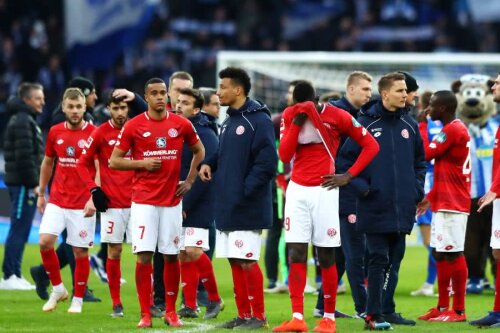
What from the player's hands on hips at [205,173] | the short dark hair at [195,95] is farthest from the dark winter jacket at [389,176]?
the short dark hair at [195,95]

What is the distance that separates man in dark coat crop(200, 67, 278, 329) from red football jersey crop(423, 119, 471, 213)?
1938 mm

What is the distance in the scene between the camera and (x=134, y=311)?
13.5 meters

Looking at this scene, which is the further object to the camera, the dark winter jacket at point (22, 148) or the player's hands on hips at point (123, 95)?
the dark winter jacket at point (22, 148)

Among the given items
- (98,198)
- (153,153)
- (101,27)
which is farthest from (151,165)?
(101,27)

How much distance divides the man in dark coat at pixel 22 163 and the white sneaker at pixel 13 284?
8cm

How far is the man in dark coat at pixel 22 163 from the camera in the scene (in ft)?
54.2

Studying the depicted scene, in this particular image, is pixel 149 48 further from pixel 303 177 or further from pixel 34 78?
pixel 303 177

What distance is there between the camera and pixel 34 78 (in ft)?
98.0

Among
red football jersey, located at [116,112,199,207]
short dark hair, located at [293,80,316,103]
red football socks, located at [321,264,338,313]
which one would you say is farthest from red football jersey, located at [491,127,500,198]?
red football jersey, located at [116,112,199,207]

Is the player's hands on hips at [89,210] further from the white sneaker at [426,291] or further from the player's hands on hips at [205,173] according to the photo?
the white sneaker at [426,291]

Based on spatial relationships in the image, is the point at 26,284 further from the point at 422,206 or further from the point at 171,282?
the point at 422,206

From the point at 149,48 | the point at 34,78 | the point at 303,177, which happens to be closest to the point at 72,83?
the point at 303,177

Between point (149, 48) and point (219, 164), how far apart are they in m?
20.6

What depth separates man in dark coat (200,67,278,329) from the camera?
11.7 meters
